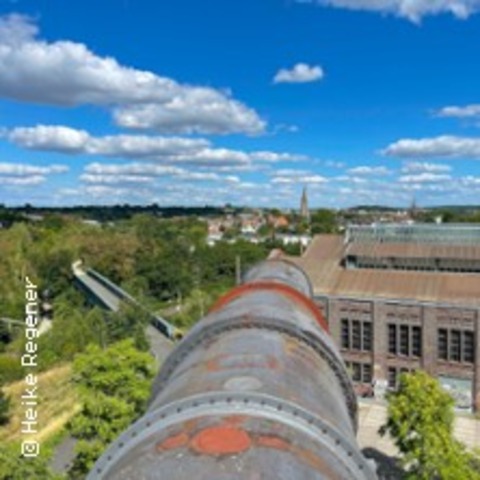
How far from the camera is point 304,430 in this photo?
4.36 metres

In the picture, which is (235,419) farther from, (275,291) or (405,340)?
(405,340)

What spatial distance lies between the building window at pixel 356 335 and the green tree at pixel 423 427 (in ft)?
51.0

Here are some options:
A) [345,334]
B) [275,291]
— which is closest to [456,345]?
[345,334]

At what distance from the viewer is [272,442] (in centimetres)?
402

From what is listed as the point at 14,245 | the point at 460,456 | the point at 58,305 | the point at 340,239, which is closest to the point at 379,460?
the point at 460,456

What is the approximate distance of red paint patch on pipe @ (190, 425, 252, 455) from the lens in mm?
3834

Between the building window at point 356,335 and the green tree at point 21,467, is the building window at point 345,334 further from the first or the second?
the green tree at point 21,467

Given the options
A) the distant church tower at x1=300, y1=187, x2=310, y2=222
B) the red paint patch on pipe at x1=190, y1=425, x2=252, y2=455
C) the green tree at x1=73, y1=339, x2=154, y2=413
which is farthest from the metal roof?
the distant church tower at x1=300, y1=187, x2=310, y2=222

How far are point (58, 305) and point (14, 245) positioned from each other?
75.5 feet

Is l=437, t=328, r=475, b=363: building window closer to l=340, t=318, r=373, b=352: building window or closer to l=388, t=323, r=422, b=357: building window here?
l=388, t=323, r=422, b=357: building window

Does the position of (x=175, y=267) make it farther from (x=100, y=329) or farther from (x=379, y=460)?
(x=379, y=460)

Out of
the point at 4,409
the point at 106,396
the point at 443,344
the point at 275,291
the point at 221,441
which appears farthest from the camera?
the point at 443,344

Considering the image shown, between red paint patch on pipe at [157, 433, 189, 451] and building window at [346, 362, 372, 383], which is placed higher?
red paint patch on pipe at [157, 433, 189, 451]

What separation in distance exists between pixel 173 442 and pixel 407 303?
33.1 meters
